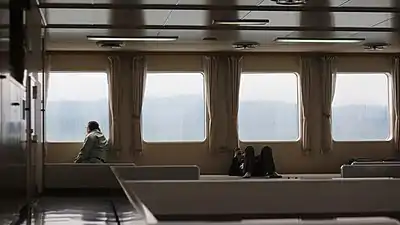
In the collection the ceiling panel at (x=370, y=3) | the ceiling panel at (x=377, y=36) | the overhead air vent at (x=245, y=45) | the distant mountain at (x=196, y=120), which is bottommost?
the distant mountain at (x=196, y=120)

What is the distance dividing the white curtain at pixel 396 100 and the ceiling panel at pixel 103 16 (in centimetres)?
601

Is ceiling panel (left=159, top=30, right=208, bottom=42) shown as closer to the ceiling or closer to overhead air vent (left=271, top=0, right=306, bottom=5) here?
the ceiling

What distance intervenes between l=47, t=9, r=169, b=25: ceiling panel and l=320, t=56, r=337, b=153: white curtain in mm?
4774

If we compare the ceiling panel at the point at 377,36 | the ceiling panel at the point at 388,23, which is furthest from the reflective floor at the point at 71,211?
the ceiling panel at the point at 377,36

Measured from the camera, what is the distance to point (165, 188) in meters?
4.03

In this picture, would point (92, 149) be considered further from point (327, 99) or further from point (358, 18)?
point (327, 99)

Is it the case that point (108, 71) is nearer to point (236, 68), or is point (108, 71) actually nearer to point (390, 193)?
point (236, 68)

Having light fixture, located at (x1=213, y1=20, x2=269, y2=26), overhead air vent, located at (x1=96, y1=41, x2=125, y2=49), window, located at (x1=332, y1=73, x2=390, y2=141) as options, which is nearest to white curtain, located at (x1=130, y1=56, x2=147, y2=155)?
overhead air vent, located at (x1=96, y1=41, x2=125, y2=49)

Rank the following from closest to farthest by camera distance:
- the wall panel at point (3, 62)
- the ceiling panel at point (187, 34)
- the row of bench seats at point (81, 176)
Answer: the wall panel at point (3, 62) → the row of bench seats at point (81, 176) → the ceiling panel at point (187, 34)

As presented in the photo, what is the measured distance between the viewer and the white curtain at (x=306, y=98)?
43.0ft

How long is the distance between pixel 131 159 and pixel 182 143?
1096 mm

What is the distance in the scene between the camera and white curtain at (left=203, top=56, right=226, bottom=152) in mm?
12812

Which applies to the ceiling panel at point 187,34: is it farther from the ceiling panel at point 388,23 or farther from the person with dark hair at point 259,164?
the ceiling panel at point 388,23

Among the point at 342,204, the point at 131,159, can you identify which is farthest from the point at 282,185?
the point at 131,159
